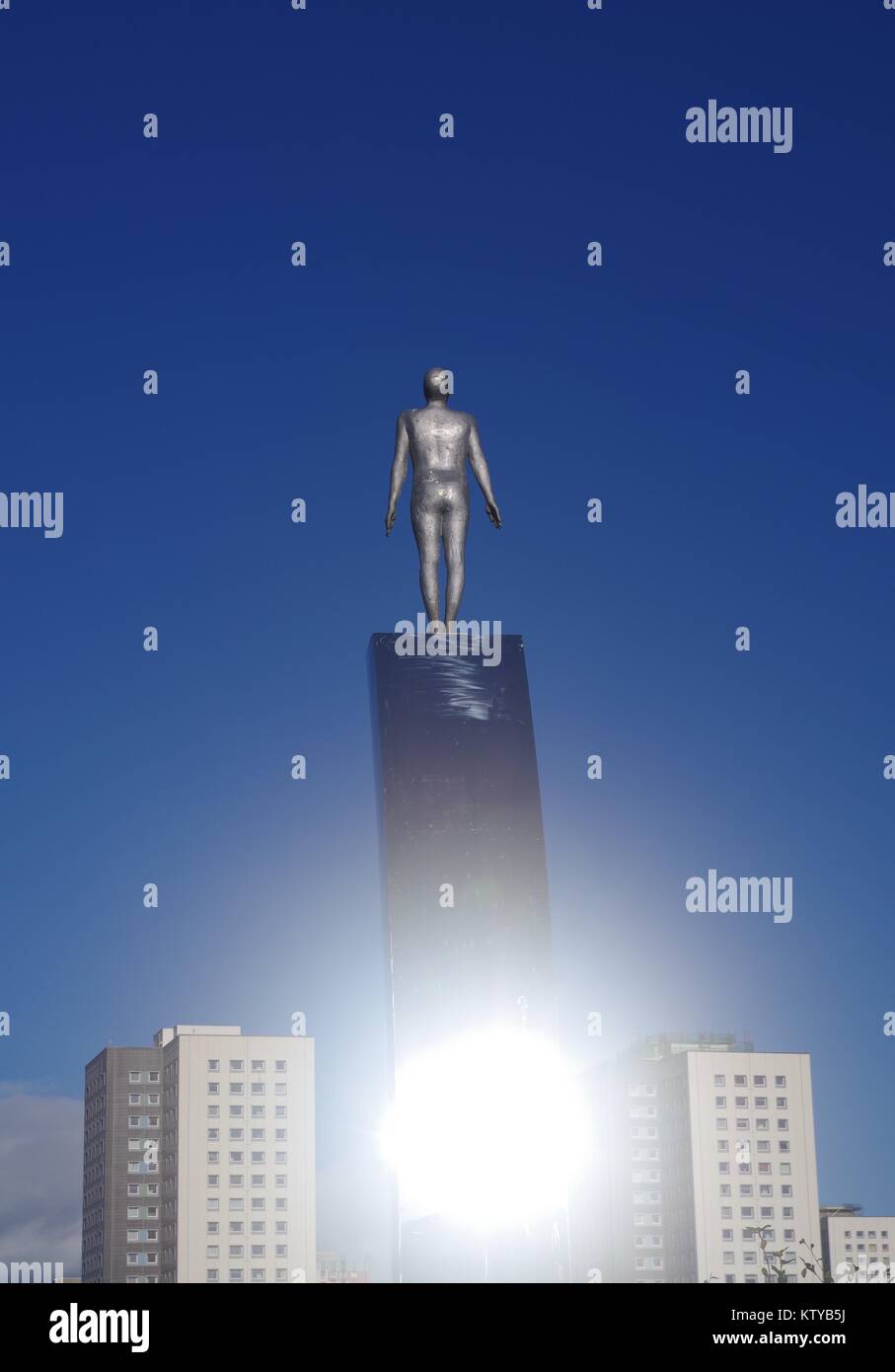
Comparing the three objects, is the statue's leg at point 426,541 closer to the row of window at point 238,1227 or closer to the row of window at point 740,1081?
the row of window at point 740,1081

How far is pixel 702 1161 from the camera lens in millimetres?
135250

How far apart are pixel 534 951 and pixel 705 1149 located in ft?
406

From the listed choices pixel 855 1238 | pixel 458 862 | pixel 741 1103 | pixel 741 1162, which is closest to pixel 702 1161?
pixel 741 1162

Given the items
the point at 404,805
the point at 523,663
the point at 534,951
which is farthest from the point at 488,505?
the point at 534,951

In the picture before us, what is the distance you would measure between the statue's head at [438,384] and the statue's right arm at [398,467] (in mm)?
351

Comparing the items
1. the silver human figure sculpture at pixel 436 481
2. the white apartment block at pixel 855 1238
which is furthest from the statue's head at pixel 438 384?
the white apartment block at pixel 855 1238

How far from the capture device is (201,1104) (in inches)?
5364

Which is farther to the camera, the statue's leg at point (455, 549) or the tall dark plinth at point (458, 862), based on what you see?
the statue's leg at point (455, 549)

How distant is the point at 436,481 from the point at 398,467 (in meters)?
0.45

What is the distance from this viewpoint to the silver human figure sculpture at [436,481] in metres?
19.1

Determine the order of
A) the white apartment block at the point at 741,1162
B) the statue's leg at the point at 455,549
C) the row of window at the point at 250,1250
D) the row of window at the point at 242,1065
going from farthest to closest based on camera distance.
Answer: the row of window at the point at 242,1065
the row of window at the point at 250,1250
the white apartment block at the point at 741,1162
the statue's leg at the point at 455,549
